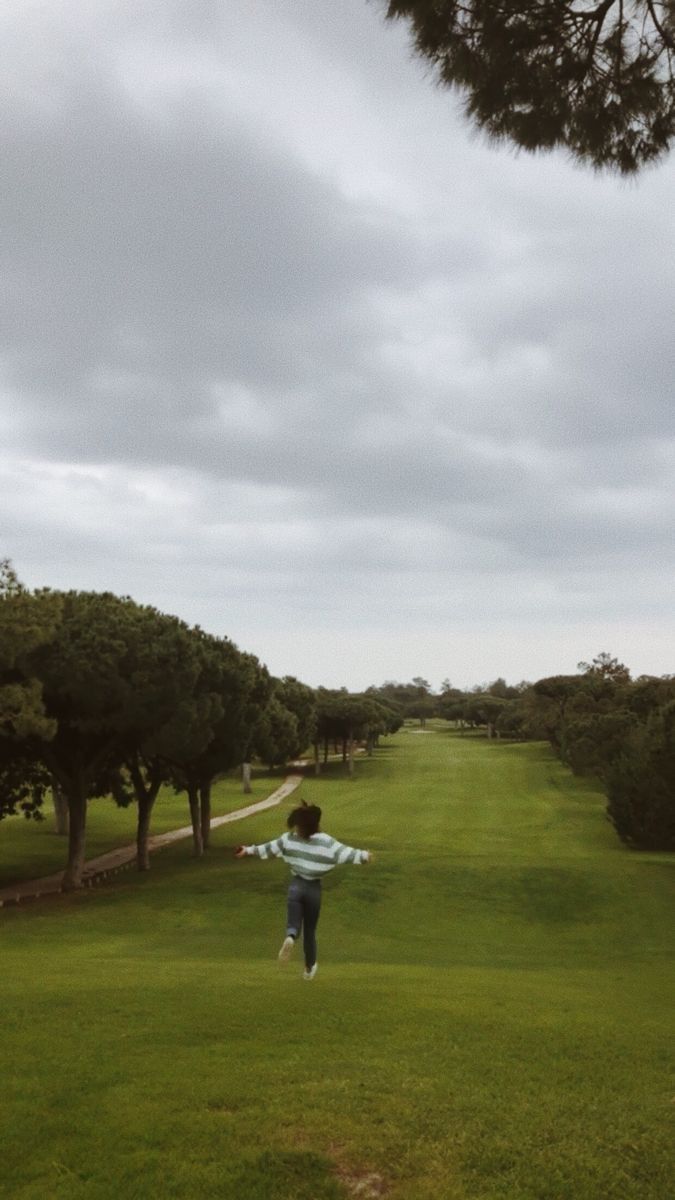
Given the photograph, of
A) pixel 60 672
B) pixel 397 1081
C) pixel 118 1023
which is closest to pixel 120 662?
pixel 60 672

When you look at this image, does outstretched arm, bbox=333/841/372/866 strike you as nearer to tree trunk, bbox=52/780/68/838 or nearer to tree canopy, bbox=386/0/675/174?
tree canopy, bbox=386/0/675/174

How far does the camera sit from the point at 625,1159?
613 cm

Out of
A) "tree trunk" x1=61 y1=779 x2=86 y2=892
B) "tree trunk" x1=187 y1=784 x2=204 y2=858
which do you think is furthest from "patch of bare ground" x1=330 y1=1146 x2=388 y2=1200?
"tree trunk" x1=187 y1=784 x2=204 y2=858

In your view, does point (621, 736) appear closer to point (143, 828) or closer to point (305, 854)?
point (143, 828)

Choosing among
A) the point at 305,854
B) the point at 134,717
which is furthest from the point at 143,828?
the point at 305,854

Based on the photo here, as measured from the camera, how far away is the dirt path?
111 feet

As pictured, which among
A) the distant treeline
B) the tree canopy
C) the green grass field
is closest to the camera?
the green grass field

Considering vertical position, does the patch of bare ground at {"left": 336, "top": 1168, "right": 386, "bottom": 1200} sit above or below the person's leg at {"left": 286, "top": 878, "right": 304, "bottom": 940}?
below

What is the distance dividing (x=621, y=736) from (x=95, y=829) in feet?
118

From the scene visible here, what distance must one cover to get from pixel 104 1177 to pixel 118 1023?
12.8 ft

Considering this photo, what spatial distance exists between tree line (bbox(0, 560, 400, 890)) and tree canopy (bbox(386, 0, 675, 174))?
68.4 ft

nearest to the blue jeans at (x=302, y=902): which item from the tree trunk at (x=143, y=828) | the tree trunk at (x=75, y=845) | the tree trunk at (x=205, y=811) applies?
the tree trunk at (x=75, y=845)

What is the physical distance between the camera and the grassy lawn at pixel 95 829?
4366cm

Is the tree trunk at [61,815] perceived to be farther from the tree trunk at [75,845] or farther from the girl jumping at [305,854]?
the girl jumping at [305,854]
